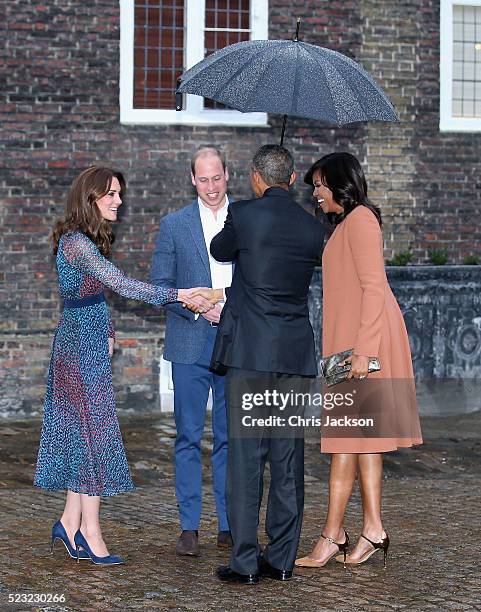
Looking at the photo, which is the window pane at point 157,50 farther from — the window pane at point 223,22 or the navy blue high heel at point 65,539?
the navy blue high heel at point 65,539

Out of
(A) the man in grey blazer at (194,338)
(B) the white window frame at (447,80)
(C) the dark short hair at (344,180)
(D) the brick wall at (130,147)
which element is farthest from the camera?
(B) the white window frame at (447,80)

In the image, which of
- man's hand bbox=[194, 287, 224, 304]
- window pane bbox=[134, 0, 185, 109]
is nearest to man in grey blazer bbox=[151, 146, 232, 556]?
man's hand bbox=[194, 287, 224, 304]

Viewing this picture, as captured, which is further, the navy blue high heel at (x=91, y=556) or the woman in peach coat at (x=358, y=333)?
the navy blue high heel at (x=91, y=556)

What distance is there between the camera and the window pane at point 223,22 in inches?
555

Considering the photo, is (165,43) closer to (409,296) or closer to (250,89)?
(409,296)

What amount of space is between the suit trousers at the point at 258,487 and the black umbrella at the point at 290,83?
143 cm

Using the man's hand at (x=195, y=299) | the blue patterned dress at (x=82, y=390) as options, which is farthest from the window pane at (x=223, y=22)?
the blue patterned dress at (x=82, y=390)

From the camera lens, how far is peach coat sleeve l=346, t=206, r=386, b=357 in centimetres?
695

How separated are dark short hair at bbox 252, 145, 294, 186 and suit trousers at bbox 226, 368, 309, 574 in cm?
96

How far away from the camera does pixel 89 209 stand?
7.18 meters

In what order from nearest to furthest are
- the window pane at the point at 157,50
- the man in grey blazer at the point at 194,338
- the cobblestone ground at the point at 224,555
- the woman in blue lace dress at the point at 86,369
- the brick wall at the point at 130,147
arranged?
the cobblestone ground at the point at 224,555 < the woman in blue lace dress at the point at 86,369 < the man in grey blazer at the point at 194,338 < the brick wall at the point at 130,147 < the window pane at the point at 157,50

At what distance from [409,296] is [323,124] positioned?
2383 mm

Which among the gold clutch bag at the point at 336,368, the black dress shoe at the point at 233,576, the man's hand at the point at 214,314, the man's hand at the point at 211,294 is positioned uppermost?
the man's hand at the point at 211,294

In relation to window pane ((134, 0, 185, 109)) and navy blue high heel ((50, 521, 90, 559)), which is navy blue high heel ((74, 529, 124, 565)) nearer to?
navy blue high heel ((50, 521, 90, 559))
